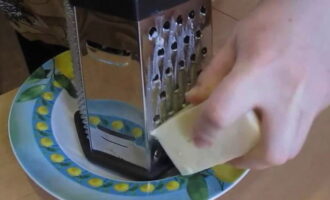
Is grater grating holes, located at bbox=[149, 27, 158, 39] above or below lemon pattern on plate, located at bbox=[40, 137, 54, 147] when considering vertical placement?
above

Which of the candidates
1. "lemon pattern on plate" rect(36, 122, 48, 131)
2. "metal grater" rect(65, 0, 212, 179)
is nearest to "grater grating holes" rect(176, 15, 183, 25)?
"metal grater" rect(65, 0, 212, 179)

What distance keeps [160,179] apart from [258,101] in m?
0.20

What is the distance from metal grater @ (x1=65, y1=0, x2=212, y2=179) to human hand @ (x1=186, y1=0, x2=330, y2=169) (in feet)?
0.23

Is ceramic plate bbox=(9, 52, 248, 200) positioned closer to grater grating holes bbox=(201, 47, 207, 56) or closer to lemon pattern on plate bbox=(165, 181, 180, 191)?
lemon pattern on plate bbox=(165, 181, 180, 191)

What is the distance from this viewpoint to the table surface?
66 cm

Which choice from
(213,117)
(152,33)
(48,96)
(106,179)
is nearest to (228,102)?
(213,117)

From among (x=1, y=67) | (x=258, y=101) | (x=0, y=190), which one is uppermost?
(x=258, y=101)

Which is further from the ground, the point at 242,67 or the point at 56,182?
the point at 242,67

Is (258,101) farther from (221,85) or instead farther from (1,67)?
(1,67)

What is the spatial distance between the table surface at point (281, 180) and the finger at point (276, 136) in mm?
154

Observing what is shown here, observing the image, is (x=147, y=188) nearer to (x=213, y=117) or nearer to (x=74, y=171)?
(x=74, y=171)

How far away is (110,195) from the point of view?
0.63 m

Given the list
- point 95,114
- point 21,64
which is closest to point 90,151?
point 95,114

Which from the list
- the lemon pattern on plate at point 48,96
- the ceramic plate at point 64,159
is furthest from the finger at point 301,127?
the lemon pattern on plate at point 48,96
